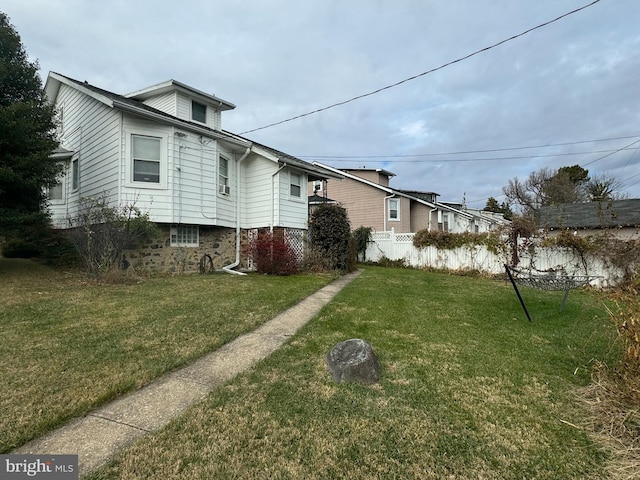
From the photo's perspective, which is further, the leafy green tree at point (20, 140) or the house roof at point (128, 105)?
the house roof at point (128, 105)

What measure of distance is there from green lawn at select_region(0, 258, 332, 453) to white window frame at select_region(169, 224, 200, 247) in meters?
2.22

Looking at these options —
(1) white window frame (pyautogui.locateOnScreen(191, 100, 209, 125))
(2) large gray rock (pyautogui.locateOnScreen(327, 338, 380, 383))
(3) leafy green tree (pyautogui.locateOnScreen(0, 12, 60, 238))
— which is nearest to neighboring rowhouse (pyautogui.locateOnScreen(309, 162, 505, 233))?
(1) white window frame (pyautogui.locateOnScreen(191, 100, 209, 125))

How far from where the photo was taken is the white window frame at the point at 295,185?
43.0 feet

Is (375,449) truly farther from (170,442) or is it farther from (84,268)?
(84,268)

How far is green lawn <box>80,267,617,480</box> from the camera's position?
2.25 meters

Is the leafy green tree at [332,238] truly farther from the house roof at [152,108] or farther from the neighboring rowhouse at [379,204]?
the neighboring rowhouse at [379,204]

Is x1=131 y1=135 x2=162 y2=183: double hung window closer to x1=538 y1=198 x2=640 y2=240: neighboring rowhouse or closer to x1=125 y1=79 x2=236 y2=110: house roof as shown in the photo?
x1=125 y1=79 x2=236 y2=110: house roof

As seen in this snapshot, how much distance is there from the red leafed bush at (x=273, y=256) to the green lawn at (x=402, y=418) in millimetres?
6253

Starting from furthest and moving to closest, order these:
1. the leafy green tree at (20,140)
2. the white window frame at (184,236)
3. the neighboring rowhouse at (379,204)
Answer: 1. the neighboring rowhouse at (379,204)
2. the white window frame at (184,236)
3. the leafy green tree at (20,140)

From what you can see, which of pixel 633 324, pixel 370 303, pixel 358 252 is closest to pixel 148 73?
pixel 358 252

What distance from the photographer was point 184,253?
37.1 ft

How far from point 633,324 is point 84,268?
11914mm

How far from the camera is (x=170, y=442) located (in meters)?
2.48

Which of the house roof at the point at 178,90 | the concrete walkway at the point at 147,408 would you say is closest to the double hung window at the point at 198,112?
the house roof at the point at 178,90
